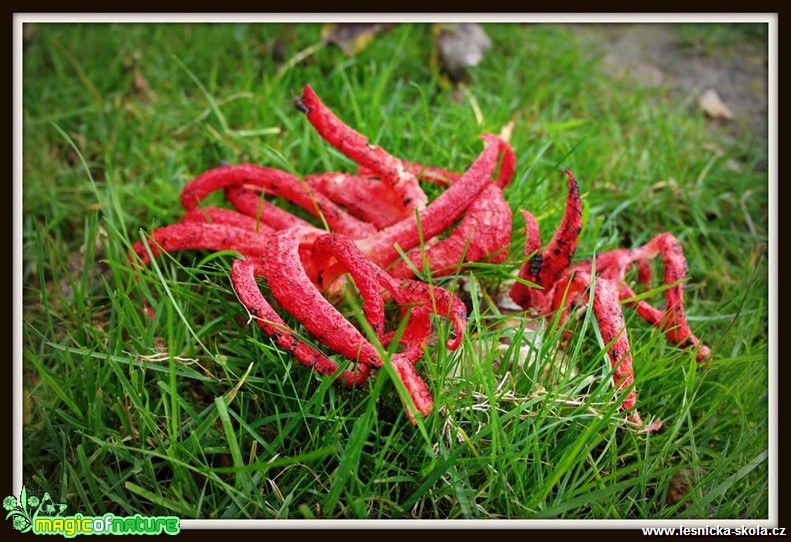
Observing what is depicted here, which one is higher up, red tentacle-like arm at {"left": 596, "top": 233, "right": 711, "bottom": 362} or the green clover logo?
red tentacle-like arm at {"left": 596, "top": 233, "right": 711, "bottom": 362}

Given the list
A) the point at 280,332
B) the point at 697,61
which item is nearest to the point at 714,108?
the point at 697,61

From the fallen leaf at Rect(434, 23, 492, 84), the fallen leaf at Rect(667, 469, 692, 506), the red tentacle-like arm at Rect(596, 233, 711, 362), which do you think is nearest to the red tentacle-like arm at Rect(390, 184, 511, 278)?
the red tentacle-like arm at Rect(596, 233, 711, 362)

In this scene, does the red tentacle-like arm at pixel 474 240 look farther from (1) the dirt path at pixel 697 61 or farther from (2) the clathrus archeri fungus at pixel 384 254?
(1) the dirt path at pixel 697 61

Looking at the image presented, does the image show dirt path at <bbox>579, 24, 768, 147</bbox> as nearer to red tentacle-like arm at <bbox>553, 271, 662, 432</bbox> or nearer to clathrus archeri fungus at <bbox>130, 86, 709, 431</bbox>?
clathrus archeri fungus at <bbox>130, 86, 709, 431</bbox>

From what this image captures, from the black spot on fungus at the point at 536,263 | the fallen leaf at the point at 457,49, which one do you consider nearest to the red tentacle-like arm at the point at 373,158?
the black spot on fungus at the point at 536,263

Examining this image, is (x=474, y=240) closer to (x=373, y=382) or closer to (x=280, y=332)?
(x=373, y=382)
